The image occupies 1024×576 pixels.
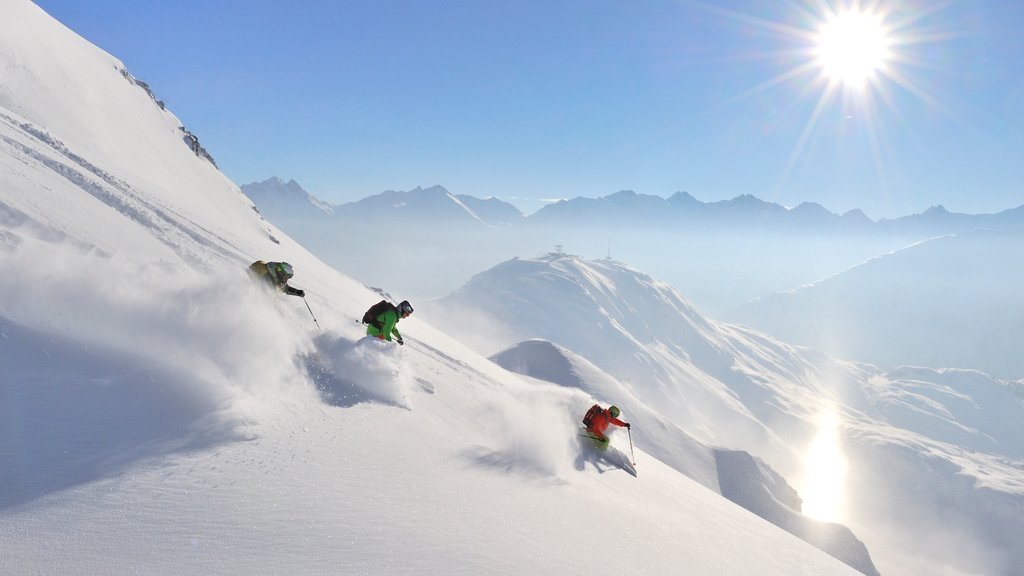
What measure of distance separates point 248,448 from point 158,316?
3.79 metres

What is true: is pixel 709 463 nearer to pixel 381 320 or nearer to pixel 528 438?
pixel 528 438

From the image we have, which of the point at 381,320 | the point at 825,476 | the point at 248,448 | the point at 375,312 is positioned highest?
the point at 825,476

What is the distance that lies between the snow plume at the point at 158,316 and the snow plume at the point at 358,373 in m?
0.57

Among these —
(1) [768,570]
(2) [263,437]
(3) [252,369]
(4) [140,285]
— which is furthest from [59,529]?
(1) [768,570]

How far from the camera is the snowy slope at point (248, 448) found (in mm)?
4473

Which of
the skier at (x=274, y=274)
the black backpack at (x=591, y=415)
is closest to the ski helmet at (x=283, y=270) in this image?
the skier at (x=274, y=274)

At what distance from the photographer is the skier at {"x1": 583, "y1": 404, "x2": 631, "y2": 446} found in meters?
13.3

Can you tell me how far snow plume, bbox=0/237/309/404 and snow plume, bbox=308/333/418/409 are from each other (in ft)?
1.87

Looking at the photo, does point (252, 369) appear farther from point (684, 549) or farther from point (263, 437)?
point (684, 549)

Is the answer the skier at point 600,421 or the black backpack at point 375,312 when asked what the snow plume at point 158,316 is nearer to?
the black backpack at point 375,312

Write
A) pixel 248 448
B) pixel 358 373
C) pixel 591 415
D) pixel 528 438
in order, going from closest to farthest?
pixel 248 448 → pixel 358 373 → pixel 528 438 → pixel 591 415

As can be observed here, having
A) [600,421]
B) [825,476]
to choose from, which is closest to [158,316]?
[600,421]

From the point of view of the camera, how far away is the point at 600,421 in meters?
13.5

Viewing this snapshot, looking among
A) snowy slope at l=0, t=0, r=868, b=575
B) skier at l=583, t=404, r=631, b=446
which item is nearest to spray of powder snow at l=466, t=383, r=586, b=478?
snowy slope at l=0, t=0, r=868, b=575
